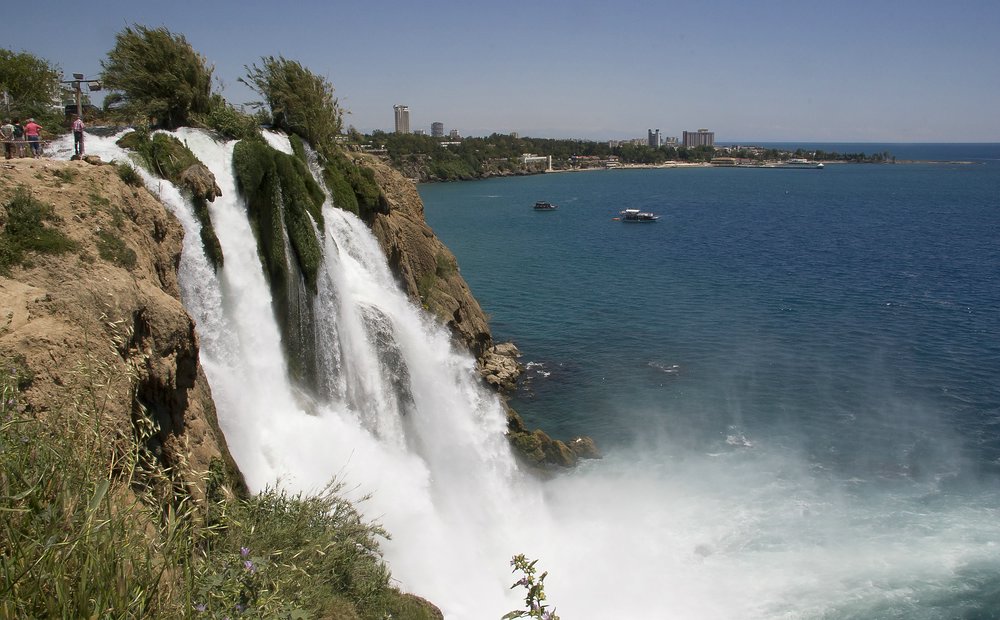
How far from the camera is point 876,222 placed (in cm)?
8288

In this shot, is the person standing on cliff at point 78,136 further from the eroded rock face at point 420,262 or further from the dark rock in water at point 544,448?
the dark rock in water at point 544,448

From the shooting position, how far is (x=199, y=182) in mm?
17516

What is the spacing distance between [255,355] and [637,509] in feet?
41.2

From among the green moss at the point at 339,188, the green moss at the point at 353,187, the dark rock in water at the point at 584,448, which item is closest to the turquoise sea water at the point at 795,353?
the dark rock in water at the point at 584,448

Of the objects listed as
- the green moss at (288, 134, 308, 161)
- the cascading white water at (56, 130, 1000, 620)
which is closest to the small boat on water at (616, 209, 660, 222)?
the cascading white water at (56, 130, 1000, 620)

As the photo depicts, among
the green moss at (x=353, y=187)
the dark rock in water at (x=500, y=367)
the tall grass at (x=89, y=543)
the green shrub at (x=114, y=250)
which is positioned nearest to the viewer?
the tall grass at (x=89, y=543)

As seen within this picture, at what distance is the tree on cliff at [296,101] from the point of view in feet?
83.3

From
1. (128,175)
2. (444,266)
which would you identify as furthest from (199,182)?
(444,266)

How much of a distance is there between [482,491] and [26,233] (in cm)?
1410

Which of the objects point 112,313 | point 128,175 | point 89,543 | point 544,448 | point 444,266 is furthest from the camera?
point 444,266

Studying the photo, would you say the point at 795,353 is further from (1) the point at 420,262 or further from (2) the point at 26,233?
(2) the point at 26,233

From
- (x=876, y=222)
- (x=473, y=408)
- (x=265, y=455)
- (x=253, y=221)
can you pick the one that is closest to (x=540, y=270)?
(x=473, y=408)

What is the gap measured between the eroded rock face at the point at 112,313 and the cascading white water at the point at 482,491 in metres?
1.89

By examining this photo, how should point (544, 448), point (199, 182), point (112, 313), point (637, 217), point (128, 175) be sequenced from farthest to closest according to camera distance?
point (637, 217) < point (544, 448) < point (199, 182) < point (128, 175) < point (112, 313)
